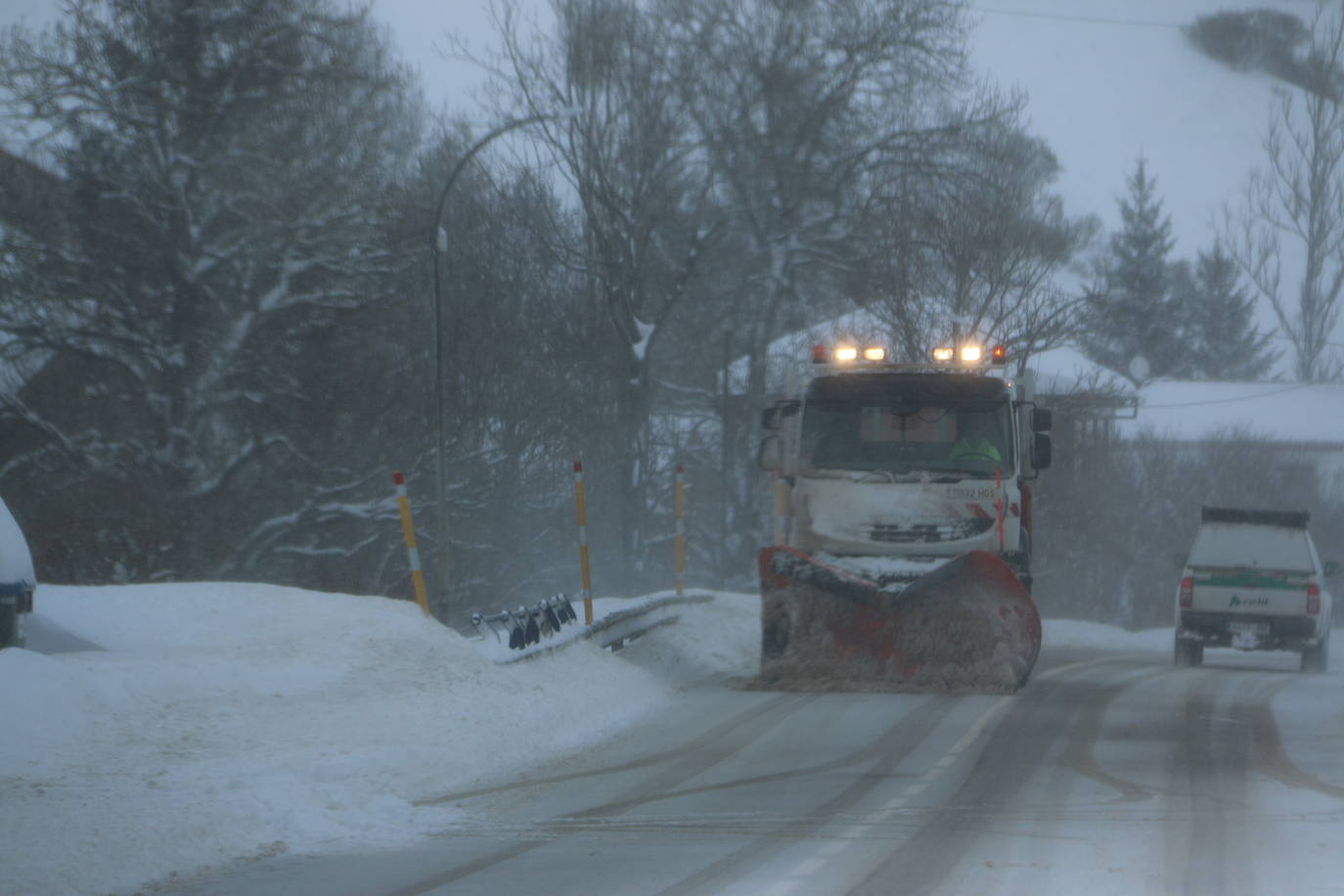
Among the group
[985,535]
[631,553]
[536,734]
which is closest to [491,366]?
[631,553]

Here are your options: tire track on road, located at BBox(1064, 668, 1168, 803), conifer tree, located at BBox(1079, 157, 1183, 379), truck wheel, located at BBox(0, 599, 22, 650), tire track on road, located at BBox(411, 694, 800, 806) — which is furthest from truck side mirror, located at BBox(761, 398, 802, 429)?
conifer tree, located at BBox(1079, 157, 1183, 379)

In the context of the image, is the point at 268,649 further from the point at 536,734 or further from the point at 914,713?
the point at 914,713

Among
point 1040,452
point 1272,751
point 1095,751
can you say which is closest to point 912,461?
point 1040,452

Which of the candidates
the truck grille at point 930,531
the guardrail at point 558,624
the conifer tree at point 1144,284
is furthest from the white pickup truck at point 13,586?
the conifer tree at point 1144,284

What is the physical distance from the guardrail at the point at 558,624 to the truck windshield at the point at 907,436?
262 cm

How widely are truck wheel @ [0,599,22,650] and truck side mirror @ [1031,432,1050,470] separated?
30.0ft

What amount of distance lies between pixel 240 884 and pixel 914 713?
21.9ft

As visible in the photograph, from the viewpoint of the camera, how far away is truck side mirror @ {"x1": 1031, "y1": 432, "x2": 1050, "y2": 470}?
14617 mm

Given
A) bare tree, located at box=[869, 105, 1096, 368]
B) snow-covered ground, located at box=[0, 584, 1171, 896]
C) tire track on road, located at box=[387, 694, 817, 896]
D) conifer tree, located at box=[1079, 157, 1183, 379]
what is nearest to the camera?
tire track on road, located at box=[387, 694, 817, 896]

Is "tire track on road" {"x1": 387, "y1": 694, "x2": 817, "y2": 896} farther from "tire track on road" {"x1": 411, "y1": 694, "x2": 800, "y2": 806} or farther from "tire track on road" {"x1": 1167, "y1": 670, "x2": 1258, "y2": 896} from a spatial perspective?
"tire track on road" {"x1": 1167, "y1": 670, "x2": 1258, "y2": 896}

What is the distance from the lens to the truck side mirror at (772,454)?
1548 cm

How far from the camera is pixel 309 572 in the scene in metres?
28.0

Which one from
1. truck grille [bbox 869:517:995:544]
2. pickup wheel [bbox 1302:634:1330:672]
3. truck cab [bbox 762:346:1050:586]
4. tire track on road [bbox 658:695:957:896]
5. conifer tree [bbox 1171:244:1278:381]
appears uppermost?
conifer tree [bbox 1171:244:1278:381]

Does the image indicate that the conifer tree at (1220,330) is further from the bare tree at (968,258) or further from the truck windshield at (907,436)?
the truck windshield at (907,436)
